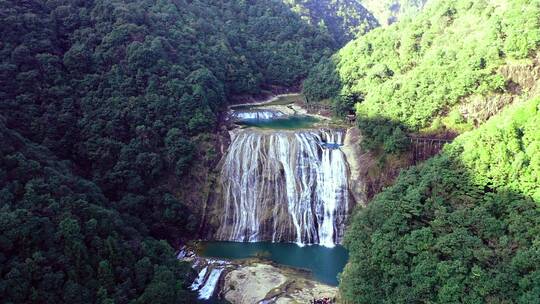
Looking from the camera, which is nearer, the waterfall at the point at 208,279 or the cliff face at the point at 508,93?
the waterfall at the point at 208,279

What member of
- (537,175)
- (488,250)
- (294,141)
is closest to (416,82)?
(294,141)

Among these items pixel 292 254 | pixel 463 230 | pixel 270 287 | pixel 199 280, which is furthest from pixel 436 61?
pixel 199 280

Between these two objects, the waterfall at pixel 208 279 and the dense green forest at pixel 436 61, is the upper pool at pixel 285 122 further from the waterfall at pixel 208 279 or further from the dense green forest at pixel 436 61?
the waterfall at pixel 208 279

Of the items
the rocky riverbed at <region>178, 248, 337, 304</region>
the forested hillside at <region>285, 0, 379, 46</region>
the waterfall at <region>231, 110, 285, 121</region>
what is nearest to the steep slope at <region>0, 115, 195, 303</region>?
the rocky riverbed at <region>178, 248, 337, 304</region>

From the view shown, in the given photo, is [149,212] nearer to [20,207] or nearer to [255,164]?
[255,164]

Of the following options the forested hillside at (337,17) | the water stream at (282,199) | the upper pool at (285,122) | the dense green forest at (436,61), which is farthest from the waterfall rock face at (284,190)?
the forested hillside at (337,17)

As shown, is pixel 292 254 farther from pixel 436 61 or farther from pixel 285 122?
pixel 436 61
